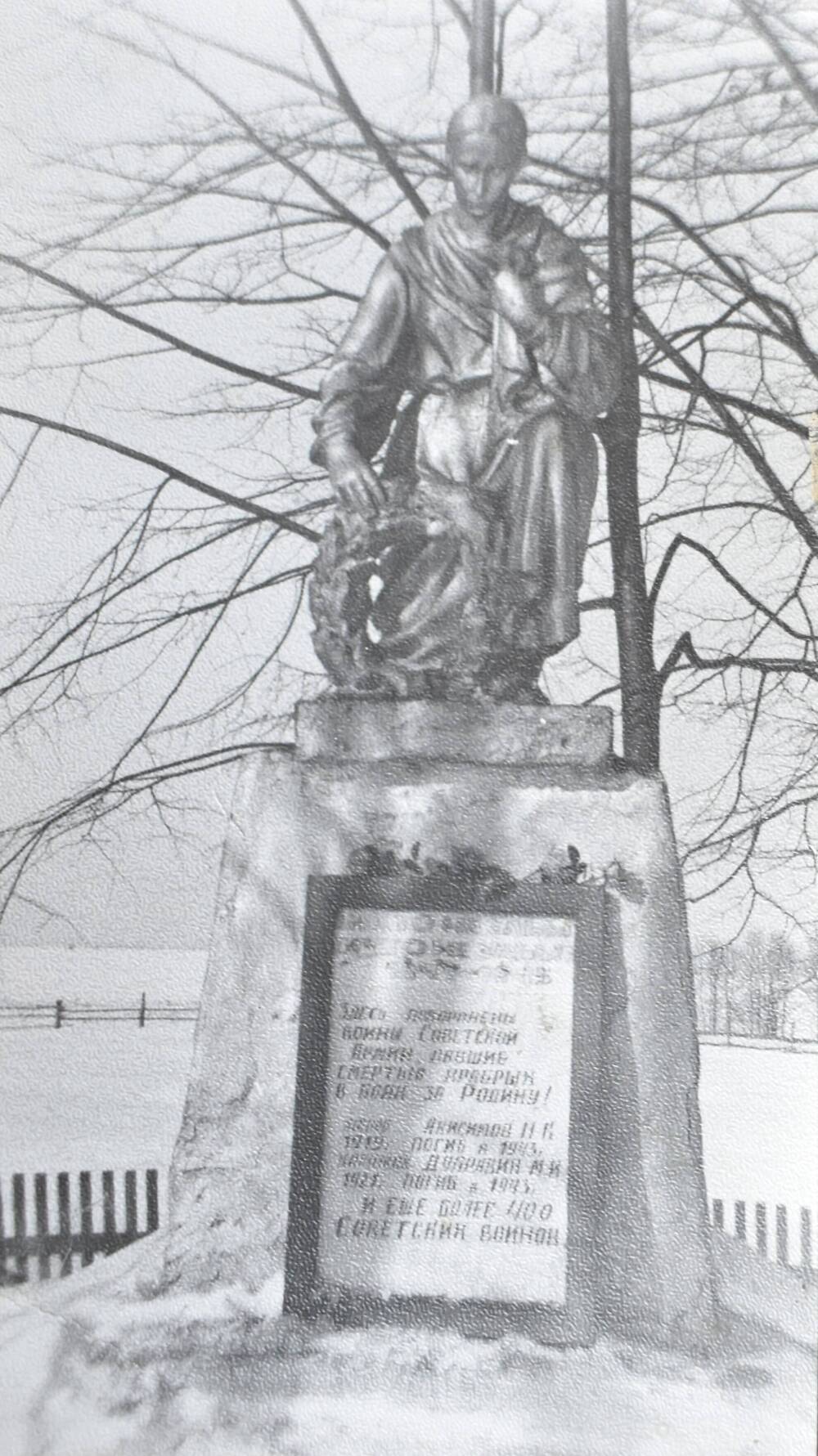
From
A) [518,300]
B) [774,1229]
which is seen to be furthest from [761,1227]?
[518,300]

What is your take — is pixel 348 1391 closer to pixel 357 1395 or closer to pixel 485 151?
pixel 357 1395

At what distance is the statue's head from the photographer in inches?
129

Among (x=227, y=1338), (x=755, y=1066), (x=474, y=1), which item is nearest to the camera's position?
(x=227, y=1338)

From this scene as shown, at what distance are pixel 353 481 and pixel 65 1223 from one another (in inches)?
59.5

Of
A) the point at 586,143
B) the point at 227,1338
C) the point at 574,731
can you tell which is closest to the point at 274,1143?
the point at 227,1338

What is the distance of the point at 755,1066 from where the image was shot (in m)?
3.56

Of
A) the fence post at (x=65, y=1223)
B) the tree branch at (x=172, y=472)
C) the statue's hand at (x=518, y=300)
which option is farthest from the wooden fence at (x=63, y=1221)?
the statue's hand at (x=518, y=300)

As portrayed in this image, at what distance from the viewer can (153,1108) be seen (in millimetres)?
3494

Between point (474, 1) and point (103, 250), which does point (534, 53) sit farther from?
point (103, 250)

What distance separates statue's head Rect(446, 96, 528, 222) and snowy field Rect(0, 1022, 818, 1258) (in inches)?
67.1

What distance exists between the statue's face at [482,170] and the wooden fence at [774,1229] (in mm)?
1990

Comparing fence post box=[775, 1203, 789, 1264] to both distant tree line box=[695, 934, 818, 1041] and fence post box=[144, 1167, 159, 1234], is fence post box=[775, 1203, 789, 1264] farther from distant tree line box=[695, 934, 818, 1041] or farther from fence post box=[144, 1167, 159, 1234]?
fence post box=[144, 1167, 159, 1234]

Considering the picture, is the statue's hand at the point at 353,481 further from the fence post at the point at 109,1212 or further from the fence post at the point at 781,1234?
the fence post at the point at 781,1234

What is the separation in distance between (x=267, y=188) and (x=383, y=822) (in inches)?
65.0
